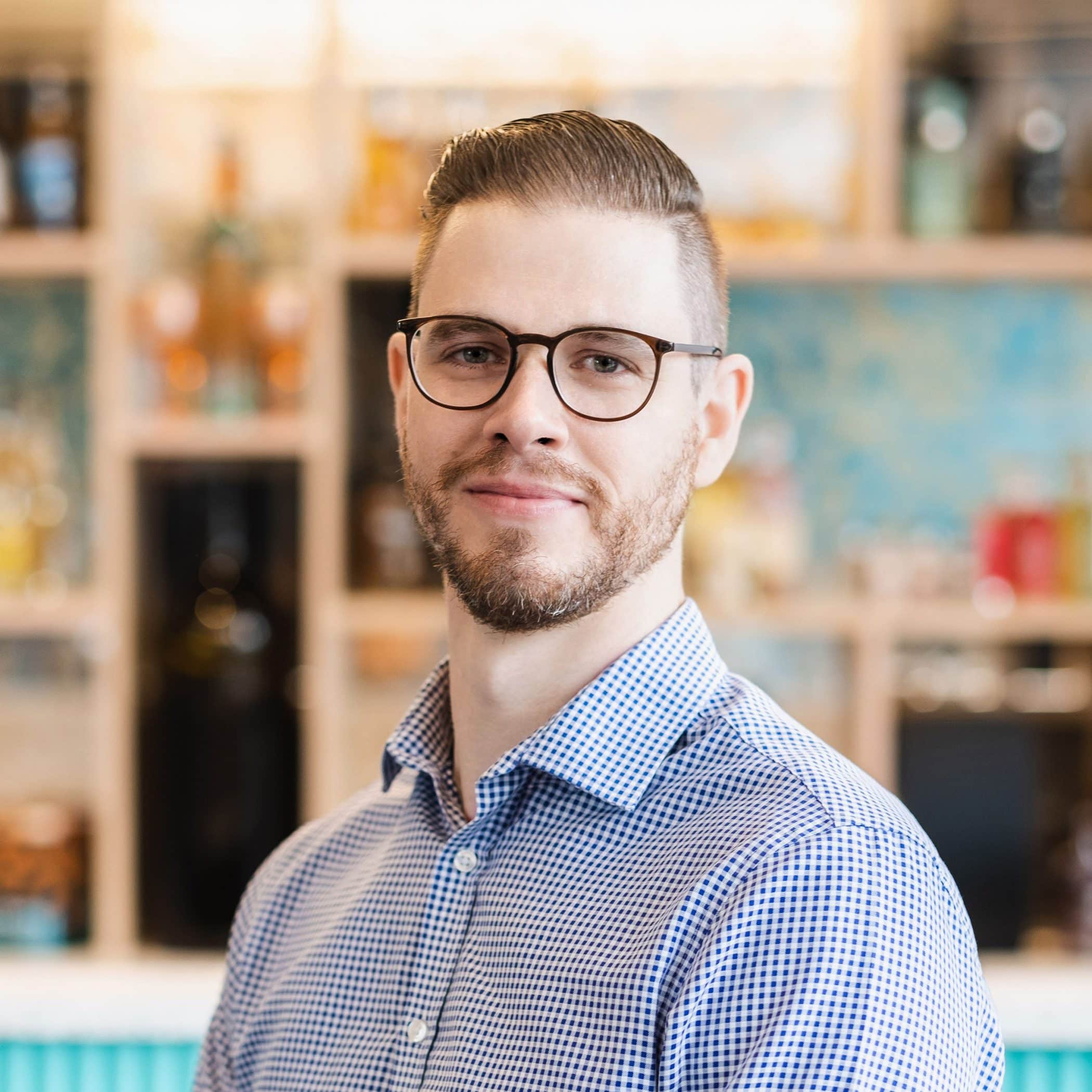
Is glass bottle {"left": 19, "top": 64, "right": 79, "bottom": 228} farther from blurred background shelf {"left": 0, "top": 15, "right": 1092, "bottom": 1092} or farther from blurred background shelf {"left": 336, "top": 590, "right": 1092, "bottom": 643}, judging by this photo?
blurred background shelf {"left": 336, "top": 590, "right": 1092, "bottom": 643}

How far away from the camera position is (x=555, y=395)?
841 mm

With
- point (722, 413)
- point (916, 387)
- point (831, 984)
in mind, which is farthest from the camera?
point (916, 387)

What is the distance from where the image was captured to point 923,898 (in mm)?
725

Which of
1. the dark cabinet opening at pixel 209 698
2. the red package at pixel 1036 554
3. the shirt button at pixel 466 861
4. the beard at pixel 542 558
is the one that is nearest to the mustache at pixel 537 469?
the beard at pixel 542 558

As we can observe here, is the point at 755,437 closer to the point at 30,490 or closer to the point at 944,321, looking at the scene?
the point at 944,321

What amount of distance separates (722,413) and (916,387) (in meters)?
1.65

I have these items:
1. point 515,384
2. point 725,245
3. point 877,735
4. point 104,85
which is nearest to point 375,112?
point 104,85

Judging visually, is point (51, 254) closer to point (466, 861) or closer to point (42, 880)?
point (42, 880)

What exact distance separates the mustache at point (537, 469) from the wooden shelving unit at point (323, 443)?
4.43ft

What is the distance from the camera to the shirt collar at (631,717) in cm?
82

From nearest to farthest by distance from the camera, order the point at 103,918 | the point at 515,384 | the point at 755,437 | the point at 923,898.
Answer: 1. the point at 923,898
2. the point at 515,384
3. the point at 103,918
4. the point at 755,437

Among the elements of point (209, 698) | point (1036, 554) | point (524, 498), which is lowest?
point (209, 698)

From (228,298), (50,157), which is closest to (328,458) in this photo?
(228,298)

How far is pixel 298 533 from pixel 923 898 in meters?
1.70
